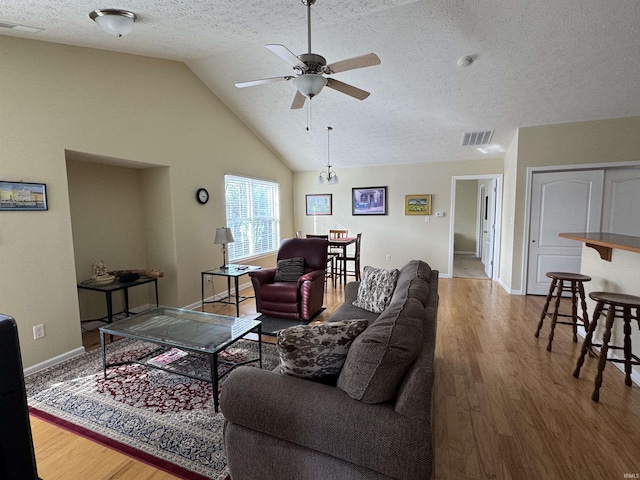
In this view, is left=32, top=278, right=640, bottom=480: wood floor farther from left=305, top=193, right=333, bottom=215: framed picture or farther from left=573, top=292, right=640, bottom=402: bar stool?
left=305, top=193, right=333, bottom=215: framed picture

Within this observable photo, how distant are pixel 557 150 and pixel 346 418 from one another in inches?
200

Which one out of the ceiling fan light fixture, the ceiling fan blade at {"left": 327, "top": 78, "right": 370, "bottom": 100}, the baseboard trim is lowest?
the baseboard trim

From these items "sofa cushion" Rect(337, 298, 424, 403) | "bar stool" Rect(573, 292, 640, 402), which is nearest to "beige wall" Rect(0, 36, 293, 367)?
"sofa cushion" Rect(337, 298, 424, 403)

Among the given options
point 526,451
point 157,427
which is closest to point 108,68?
point 157,427

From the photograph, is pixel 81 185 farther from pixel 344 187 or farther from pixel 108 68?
pixel 344 187

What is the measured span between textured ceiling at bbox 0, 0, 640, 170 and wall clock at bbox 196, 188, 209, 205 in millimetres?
1521

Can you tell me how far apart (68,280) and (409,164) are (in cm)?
571

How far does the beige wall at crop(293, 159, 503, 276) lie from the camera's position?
5961mm

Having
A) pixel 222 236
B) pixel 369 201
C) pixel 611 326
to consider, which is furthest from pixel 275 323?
pixel 369 201

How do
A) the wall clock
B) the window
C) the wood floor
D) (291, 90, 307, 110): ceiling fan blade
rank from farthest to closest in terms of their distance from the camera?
the window < the wall clock < (291, 90, 307, 110): ceiling fan blade < the wood floor

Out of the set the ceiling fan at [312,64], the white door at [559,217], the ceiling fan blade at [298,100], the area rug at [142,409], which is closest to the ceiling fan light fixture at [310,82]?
the ceiling fan at [312,64]

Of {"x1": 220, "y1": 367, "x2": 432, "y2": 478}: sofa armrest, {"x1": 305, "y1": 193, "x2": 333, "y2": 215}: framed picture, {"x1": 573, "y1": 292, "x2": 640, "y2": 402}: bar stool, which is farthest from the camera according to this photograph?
{"x1": 305, "y1": 193, "x2": 333, "y2": 215}: framed picture

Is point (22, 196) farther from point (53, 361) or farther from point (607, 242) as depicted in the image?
point (607, 242)

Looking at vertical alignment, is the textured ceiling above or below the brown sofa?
above
